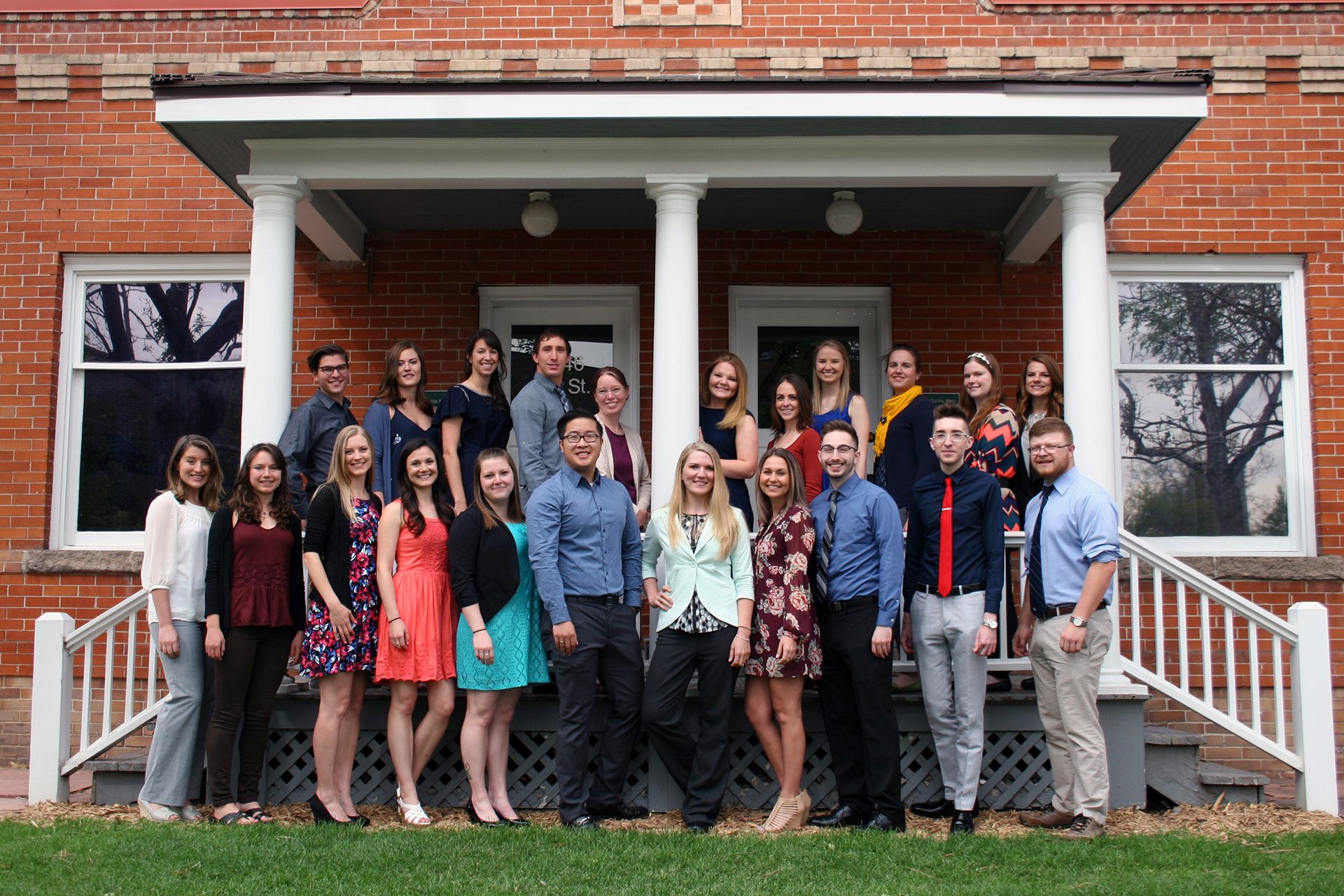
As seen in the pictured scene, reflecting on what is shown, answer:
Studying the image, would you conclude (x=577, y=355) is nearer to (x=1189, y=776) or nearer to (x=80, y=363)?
(x=80, y=363)

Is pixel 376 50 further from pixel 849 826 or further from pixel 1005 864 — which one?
pixel 1005 864

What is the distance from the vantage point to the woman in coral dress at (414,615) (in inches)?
214

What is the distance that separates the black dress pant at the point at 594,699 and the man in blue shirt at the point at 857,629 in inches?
35.3

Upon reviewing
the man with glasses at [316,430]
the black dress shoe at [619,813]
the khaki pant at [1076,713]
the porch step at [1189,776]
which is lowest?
the black dress shoe at [619,813]

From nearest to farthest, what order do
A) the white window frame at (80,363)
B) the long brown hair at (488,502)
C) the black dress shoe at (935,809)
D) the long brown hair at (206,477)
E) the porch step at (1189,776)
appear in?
the long brown hair at (488,502), the black dress shoe at (935,809), the long brown hair at (206,477), the porch step at (1189,776), the white window frame at (80,363)

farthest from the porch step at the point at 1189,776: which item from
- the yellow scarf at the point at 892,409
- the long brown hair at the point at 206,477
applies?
the long brown hair at the point at 206,477

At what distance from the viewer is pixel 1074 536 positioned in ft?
17.6

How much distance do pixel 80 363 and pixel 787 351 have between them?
4895 millimetres

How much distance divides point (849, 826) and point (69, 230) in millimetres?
6548

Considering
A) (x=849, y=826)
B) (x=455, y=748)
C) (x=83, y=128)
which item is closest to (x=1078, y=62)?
(x=849, y=826)

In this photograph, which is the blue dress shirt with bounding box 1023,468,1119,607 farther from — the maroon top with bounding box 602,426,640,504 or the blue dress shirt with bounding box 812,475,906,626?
the maroon top with bounding box 602,426,640,504

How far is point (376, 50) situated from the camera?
835 centimetres

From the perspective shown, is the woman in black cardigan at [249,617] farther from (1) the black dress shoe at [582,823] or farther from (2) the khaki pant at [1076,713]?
(2) the khaki pant at [1076,713]

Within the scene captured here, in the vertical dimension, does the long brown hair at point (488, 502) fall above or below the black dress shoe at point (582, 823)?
above
